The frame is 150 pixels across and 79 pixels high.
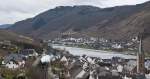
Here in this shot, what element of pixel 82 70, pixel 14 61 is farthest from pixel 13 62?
pixel 82 70

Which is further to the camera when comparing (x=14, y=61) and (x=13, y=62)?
(x=14, y=61)

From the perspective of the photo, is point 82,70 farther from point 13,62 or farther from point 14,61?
point 14,61

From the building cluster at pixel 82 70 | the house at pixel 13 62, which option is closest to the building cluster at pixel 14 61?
the house at pixel 13 62

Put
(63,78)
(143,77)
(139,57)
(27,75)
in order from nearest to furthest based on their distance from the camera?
(27,75), (63,78), (143,77), (139,57)

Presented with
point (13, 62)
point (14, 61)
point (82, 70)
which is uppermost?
point (82, 70)

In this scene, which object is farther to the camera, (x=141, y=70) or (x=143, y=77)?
(x=141, y=70)

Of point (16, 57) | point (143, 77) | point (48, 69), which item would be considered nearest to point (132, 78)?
point (143, 77)

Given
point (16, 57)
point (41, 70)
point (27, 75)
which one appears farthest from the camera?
point (16, 57)

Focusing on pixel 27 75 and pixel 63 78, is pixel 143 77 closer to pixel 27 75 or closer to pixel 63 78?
pixel 63 78

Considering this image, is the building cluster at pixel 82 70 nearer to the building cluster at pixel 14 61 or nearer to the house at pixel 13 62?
the building cluster at pixel 14 61

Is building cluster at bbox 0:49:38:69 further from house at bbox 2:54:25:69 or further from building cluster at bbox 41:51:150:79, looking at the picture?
building cluster at bbox 41:51:150:79

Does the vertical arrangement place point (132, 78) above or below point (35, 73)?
below
